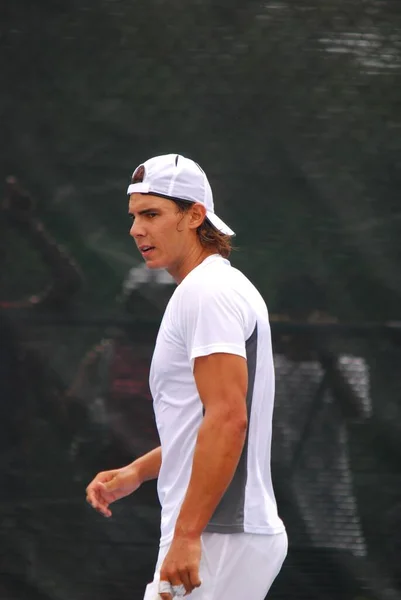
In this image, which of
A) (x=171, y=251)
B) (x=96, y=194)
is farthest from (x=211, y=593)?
Result: (x=96, y=194)

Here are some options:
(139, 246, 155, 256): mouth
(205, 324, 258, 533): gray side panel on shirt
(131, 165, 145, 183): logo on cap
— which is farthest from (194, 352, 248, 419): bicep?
(131, 165, 145, 183): logo on cap

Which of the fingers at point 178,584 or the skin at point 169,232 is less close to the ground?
the skin at point 169,232

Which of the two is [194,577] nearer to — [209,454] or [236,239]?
[209,454]

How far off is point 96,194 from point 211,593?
5.96 feet

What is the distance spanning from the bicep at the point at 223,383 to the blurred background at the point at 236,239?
5.08ft

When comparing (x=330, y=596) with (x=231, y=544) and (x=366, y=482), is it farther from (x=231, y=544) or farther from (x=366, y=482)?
(x=231, y=544)

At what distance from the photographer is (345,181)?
Answer: 12.9 ft

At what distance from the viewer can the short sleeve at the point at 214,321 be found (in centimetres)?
239

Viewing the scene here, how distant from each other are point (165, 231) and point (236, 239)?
1.30m

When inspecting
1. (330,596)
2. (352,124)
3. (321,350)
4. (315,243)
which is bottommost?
(330,596)

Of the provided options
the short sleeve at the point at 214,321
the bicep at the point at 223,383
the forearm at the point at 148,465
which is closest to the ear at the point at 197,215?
the short sleeve at the point at 214,321

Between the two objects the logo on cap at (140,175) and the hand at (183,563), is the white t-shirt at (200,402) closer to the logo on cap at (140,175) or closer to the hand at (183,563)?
the hand at (183,563)

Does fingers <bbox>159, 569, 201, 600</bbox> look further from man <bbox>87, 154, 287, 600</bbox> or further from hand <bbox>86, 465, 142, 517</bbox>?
hand <bbox>86, 465, 142, 517</bbox>

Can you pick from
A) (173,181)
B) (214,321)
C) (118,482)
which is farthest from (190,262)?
(118,482)
